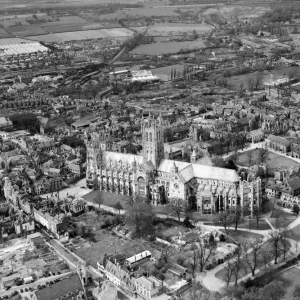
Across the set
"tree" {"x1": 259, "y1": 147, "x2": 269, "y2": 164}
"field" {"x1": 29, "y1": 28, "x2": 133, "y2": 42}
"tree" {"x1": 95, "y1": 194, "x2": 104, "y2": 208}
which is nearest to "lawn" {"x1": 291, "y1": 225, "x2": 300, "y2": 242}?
"tree" {"x1": 259, "y1": 147, "x2": 269, "y2": 164}

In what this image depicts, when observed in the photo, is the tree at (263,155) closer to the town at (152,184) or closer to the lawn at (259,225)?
the town at (152,184)

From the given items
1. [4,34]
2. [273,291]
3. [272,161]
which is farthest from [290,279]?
[4,34]

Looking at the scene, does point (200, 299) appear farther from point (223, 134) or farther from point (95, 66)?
point (95, 66)

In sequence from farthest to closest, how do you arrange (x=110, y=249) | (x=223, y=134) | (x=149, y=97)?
(x=149, y=97) → (x=223, y=134) → (x=110, y=249)

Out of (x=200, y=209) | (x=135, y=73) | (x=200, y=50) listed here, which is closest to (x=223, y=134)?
(x=200, y=209)

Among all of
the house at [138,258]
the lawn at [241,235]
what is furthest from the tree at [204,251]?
the house at [138,258]

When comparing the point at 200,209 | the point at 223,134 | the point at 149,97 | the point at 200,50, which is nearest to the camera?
the point at 200,209
